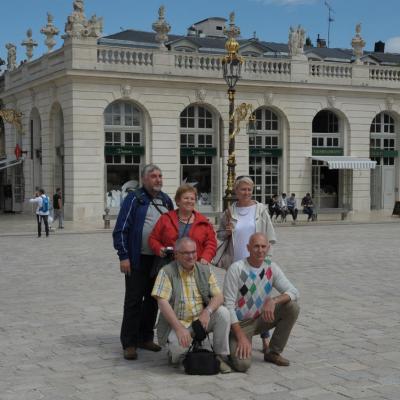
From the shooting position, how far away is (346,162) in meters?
33.7

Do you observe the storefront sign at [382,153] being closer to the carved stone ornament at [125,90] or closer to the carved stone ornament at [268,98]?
the carved stone ornament at [268,98]

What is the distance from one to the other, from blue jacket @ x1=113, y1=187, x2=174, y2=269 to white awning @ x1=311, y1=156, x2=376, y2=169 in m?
26.6

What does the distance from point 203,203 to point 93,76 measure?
24.9ft

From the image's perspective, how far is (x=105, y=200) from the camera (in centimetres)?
3064

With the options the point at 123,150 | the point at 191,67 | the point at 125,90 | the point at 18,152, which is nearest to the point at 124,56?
the point at 125,90

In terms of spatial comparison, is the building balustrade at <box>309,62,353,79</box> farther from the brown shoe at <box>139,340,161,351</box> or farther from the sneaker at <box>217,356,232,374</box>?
the sneaker at <box>217,356,232,374</box>

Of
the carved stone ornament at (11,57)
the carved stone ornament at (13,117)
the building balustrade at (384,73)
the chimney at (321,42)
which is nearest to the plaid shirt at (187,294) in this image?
the carved stone ornament at (13,117)

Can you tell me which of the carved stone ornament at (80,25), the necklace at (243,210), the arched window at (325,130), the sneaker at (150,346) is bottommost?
the sneaker at (150,346)

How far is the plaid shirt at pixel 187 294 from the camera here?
6734 millimetres

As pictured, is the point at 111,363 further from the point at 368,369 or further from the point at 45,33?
the point at 45,33

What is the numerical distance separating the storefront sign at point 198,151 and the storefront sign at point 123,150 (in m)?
2.05

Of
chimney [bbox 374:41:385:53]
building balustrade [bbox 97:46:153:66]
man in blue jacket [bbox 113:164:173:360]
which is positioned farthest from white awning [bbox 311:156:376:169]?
man in blue jacket [bbox 113:164:173:360]

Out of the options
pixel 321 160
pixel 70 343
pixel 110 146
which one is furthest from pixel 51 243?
pixel 321 160

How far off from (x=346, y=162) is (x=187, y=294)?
91.4 ft
